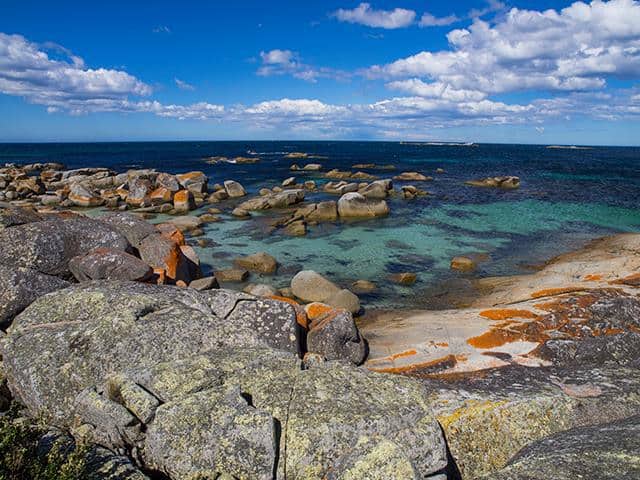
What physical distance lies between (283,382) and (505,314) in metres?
8.62

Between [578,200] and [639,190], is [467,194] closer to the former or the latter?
[578,200]

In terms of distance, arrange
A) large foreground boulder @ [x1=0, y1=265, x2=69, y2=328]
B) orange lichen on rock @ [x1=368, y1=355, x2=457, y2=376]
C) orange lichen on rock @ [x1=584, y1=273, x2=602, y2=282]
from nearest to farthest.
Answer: large foreground boulder @ [x1=0, y1=265, x2=69, y2=328], orange lichen on rock @ [x1=368, y1=355, x2=457, y2=376], orange lichen on rock @ [x1=584, y1=273, x2=602, y2=282]

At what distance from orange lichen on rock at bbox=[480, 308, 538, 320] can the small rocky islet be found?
9 cm

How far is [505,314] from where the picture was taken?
12.5 m

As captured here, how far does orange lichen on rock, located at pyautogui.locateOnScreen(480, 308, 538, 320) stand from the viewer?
12008 millimetres

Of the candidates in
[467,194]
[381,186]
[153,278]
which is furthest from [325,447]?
[467,194]

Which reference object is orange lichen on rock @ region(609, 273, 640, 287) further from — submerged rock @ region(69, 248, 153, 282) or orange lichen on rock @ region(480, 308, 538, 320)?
submerged rock @ region(69, 248, 153, 282)

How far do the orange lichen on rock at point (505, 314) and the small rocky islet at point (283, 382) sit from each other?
0.09 meters

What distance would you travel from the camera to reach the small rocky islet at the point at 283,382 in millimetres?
5340

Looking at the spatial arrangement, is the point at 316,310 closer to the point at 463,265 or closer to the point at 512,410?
the point at 512,410

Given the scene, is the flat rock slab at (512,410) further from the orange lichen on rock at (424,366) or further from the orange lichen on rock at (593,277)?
the orange lichen on rock at (593,277)

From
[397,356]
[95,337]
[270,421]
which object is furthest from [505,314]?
[95,337]

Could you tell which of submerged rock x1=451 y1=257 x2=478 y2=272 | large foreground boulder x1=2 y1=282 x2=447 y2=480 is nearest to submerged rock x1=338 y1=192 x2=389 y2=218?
submerged rock x1=451 y1=257 x2=478 y2=272

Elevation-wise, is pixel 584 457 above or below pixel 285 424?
above
